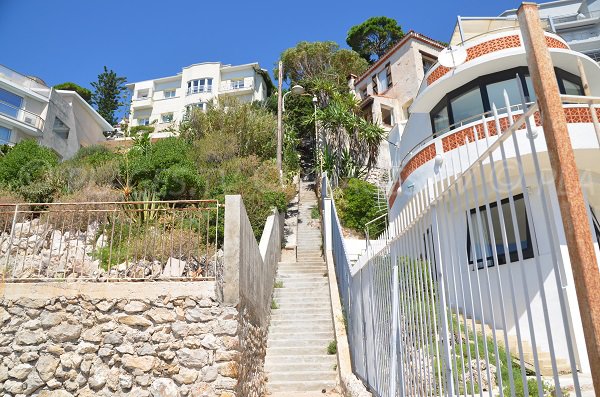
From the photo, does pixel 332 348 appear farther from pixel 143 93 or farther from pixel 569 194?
pixel 143 93

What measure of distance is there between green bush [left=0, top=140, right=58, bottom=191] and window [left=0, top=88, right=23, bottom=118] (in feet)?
46.7

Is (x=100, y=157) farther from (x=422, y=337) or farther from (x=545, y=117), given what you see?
(x=545, y=117)

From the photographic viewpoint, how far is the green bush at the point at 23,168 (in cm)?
1346

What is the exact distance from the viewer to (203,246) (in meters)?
7.25

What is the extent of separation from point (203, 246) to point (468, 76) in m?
8.06

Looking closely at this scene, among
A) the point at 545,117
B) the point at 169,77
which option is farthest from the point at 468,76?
the point at 169,77

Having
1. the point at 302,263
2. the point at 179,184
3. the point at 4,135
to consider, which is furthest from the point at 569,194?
the point at 4,135

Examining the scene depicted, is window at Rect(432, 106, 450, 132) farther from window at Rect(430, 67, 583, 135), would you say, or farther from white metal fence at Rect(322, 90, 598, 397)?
white metal fence at Rect(322, 90, 598, 397)

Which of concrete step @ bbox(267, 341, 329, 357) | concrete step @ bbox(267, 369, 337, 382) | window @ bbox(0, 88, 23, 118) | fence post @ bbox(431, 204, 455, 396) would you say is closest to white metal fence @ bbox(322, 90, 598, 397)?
fence post @ bbox(431, 204, 455, 396)

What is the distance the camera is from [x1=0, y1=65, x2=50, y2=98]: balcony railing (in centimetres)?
2749

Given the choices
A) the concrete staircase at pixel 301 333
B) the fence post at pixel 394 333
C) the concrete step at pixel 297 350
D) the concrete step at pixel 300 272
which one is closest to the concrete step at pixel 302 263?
the concrete staircase at pixel 301 333

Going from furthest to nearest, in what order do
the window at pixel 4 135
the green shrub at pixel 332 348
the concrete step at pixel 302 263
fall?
the window at pixel 4 135, the concrete step at pixel 302 263, the green shrub at pixel 332 348

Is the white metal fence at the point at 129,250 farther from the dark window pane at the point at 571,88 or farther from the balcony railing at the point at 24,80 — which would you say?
the balcony railing at the point at 24,80

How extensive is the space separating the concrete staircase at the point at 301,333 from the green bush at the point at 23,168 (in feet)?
31.5
